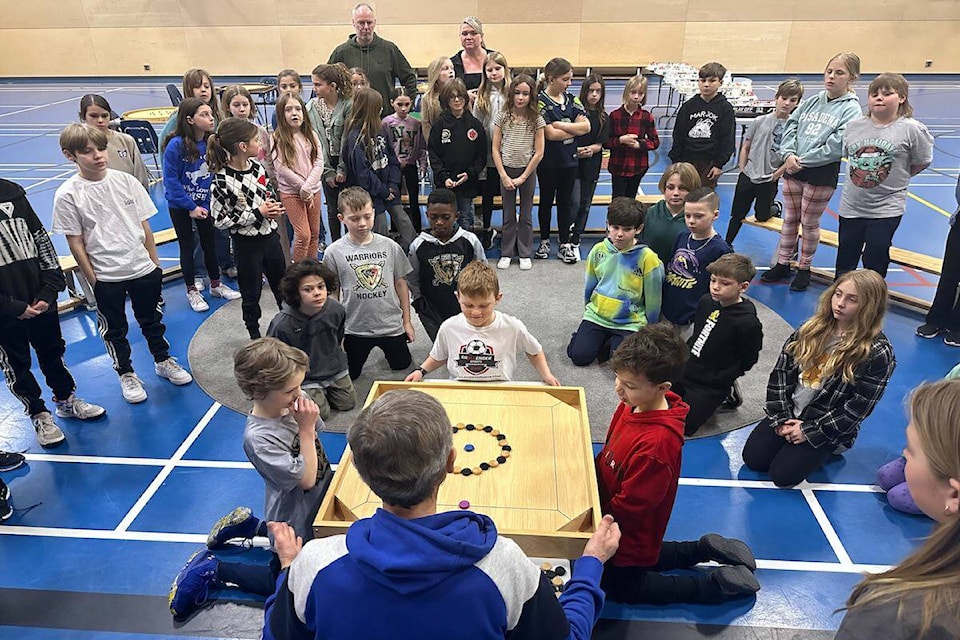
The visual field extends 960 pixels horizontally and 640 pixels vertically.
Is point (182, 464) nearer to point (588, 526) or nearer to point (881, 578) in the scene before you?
point (588, 526)

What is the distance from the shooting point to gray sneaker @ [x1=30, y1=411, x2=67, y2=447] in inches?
164

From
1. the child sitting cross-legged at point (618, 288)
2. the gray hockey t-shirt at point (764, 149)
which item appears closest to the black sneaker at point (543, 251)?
the child sitting cross-legged at point (618, 288)

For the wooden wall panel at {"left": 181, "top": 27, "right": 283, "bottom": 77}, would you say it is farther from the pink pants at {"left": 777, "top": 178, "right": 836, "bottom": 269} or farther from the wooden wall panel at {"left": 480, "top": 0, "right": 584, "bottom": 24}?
the pink pants at {"left": 777, "top": 178, "right": 836, "bottom": 269}

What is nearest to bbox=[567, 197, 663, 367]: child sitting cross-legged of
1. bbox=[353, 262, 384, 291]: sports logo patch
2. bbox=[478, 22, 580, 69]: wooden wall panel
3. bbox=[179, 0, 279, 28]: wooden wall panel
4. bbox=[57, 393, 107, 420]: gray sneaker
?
bbox=[353, 262, 384, 291]: sports logo patch

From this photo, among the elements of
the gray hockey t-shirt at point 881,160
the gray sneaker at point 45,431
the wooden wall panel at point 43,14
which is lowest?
the gray sneaker at point 45,431

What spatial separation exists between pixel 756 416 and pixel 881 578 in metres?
3.20

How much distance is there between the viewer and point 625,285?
4953 mm

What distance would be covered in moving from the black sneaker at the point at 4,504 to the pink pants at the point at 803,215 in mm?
6644

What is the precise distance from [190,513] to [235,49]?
17.2 meters

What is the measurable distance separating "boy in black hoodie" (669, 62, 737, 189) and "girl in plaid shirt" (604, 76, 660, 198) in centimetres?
30

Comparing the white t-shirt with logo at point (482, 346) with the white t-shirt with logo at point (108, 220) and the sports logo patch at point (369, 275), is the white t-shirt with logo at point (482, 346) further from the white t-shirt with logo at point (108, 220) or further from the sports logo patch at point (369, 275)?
the white t-shirt with logo at point (108, 220)

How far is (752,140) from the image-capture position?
6.47 m

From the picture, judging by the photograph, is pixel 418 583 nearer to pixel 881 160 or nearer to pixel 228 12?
pixel 881 160

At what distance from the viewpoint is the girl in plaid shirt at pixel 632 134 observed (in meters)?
6.64
